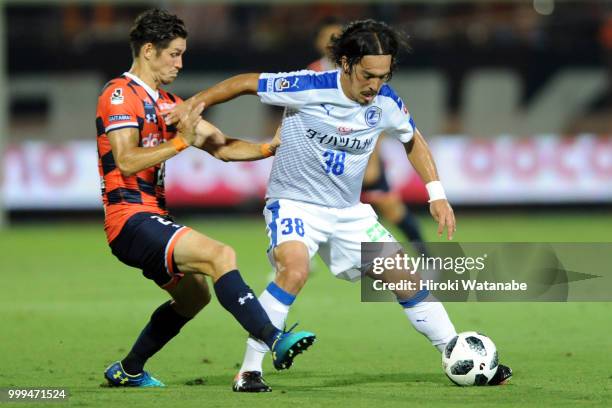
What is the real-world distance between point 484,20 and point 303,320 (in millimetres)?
11368

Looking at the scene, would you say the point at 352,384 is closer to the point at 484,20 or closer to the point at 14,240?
the point at 14,240

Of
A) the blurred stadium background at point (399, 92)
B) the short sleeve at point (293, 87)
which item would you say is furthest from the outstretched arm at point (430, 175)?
the blurred stadium background at point (399, 92)

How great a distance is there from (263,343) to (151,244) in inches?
33.0

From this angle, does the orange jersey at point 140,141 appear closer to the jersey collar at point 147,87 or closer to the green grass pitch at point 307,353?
the jersey collar at point 147,87

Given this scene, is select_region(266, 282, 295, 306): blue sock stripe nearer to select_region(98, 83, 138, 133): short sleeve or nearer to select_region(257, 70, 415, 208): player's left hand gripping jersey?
select_region(257, 70, 415, 208): player's left hand gripping jersey

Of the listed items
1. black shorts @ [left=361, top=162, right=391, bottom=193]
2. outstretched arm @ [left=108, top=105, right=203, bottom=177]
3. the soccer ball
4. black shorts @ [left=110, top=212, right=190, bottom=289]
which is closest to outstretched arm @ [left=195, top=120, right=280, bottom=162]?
outstretched arm @ [left=108, top=105, right=203, bottom=177]

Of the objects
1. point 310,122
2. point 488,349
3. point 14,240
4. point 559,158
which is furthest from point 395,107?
point 559,158

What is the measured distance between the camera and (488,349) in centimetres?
690

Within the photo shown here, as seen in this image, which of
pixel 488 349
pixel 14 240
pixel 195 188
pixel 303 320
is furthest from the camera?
pixel 195 188

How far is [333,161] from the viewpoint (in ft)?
23.3

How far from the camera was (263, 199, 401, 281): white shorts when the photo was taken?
7.00 metres

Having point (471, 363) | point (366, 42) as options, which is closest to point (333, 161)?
point (366, 42)

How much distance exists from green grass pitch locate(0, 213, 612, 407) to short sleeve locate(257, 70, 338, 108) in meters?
1.70

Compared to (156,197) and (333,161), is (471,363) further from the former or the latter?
(156,197)
